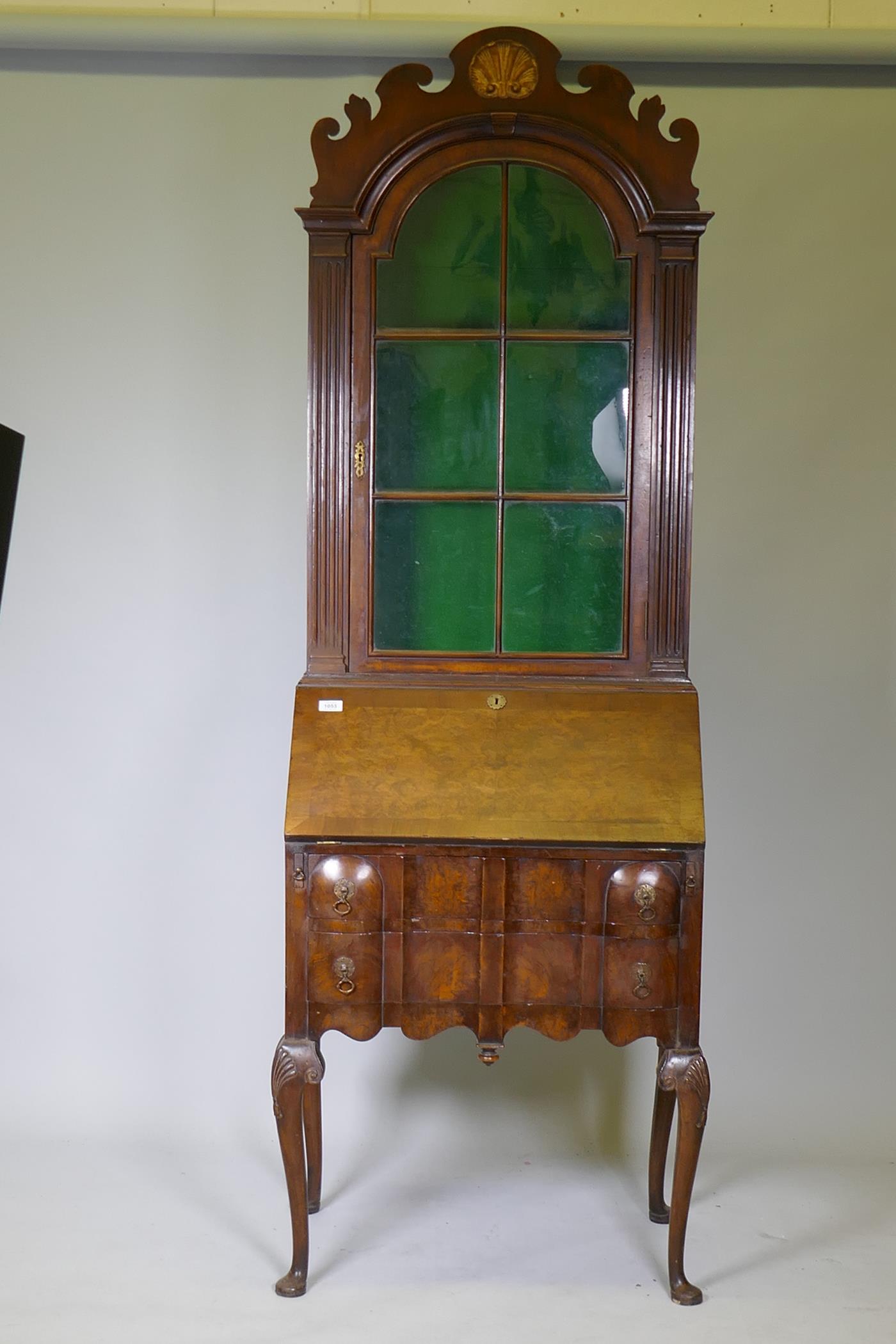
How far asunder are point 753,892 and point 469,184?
1.85 m

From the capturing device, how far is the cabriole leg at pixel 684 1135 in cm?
237

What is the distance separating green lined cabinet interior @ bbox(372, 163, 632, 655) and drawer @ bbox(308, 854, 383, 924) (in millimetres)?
432

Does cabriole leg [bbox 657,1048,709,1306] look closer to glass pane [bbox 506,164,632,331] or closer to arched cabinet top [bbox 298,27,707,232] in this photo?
glass pane [bbox 506,164,632,331]

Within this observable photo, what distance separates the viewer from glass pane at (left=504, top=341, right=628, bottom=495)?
2.47m

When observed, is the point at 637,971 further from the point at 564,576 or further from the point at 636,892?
the point at 564,576

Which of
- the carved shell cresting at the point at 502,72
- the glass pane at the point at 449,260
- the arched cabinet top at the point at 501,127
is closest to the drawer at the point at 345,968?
the glass pane at the point at 449,260

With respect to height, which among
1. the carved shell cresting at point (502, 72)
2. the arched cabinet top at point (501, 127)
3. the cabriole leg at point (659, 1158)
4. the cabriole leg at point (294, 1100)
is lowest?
the cabriole leg at point (659, 1158)

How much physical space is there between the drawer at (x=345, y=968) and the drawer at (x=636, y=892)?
452 millimetres

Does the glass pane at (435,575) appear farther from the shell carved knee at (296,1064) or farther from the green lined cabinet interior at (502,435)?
the shell carved knee at (296,1064)

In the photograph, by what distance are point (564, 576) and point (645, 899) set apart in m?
0.65

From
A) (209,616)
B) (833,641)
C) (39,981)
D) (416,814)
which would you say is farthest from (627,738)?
(39,981)

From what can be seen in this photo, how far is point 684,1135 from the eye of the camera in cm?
242

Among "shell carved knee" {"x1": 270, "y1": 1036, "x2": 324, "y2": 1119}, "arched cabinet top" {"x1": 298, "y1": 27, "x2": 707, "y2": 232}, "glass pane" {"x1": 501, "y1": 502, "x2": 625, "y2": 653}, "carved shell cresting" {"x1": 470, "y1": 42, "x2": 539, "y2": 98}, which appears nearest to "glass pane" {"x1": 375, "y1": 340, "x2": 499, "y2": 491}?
"glass pane" {"x1": 501, "y1": 502, "x2": 625, "y2": 653}

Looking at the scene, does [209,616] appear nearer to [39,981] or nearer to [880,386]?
[39,981]
